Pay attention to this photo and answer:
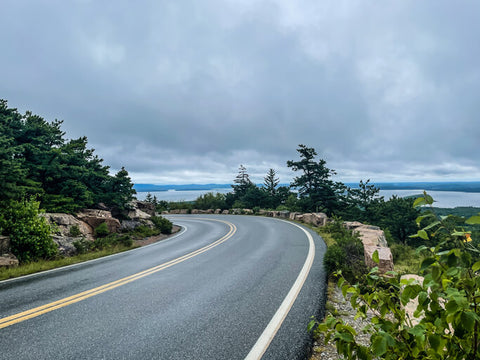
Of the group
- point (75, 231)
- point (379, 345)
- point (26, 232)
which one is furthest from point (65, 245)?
point (379, 345)

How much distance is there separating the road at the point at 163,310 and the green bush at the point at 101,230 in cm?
501

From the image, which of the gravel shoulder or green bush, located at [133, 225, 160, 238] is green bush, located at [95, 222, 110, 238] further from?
the gravel shoulder

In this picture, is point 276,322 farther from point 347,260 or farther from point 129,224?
point 129,224

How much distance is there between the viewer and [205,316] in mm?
4109

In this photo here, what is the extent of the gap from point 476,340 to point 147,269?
727 centimetres

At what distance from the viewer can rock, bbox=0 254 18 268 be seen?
7.52 metres

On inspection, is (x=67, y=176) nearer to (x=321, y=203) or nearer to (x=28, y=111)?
(x=28, y=111)

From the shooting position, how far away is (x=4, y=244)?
8.09 metres

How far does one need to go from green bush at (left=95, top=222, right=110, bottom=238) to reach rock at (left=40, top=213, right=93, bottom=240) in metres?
0.28

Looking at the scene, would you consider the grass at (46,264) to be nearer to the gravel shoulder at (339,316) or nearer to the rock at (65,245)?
the rock at (65,245)

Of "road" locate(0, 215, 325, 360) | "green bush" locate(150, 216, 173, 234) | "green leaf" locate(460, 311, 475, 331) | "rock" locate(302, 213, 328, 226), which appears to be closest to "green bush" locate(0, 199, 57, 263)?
"road" locate(0, 215, 325, 360)

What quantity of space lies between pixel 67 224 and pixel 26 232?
2.86 metres

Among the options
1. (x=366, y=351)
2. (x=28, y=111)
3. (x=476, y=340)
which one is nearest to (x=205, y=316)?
(x=366, y=351)

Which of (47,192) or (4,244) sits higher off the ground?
(47,192)
